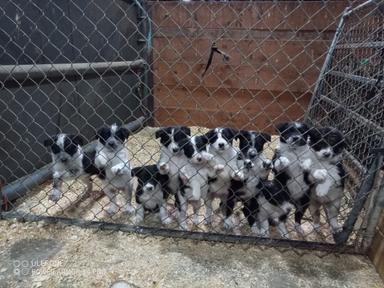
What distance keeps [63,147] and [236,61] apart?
3.88 meters

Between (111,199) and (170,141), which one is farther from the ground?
(170,141)

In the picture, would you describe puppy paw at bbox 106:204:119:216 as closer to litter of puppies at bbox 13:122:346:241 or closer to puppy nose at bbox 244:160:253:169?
litter of puppies at bbox 13:122:346:241

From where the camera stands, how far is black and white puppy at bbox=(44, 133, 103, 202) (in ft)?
10.6

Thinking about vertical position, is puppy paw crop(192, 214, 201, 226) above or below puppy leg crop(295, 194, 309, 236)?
below

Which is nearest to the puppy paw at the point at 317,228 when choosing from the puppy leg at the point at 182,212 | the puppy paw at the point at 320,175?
the puppy paw at the point at 320,175

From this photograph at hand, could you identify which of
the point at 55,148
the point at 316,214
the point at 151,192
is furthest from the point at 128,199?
the point at 316,214

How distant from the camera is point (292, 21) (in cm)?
577

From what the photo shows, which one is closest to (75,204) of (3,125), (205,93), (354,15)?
(3,125)

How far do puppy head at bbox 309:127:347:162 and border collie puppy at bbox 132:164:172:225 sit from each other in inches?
50.2

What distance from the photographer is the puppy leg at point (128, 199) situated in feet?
10.7

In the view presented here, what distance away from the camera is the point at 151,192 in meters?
3.05

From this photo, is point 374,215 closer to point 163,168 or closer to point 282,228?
point 282,228

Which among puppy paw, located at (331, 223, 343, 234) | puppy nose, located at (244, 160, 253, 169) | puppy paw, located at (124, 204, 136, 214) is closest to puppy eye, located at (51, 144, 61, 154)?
puppy paw, located at (124, 204, 136, 214)

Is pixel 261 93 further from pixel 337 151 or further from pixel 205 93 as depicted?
pixel 337 151
